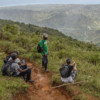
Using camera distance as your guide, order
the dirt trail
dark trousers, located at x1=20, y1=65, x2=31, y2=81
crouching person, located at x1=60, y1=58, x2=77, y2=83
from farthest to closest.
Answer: dark trousers, located at x1=20, y1=65, x2=31, y2=81, crouching person, located at x1=60, y1=58, x2=77, y2=83, the dirt trail

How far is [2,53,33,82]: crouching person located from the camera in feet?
15.2

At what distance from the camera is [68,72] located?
15.8 ft

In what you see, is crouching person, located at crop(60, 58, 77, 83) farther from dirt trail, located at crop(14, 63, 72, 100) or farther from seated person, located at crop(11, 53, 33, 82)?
seated person, located at crop(11, 53, 33, 82)

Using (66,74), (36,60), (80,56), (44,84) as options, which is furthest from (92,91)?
(80,56)

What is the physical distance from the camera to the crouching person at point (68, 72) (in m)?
4.73

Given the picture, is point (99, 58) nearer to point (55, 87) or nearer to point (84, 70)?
point (84, 70)

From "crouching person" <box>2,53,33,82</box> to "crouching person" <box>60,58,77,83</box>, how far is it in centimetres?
115

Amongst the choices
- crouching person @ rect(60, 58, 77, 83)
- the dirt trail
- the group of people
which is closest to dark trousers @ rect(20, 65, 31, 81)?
the group of people

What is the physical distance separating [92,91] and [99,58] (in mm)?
4052

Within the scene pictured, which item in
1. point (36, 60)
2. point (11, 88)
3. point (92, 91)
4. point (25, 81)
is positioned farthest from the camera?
point (36, 60)

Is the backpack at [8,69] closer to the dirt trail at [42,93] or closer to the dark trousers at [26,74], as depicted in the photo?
the dark trousers at [26,74]

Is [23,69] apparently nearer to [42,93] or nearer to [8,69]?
[8,69]

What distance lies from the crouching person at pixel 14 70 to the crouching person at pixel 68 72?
115 cm

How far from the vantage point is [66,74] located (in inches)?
190
